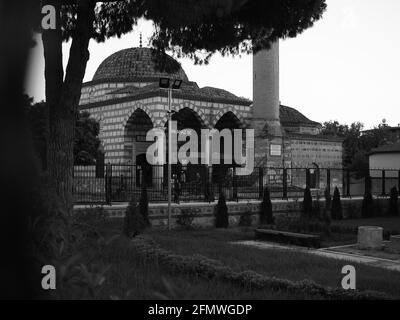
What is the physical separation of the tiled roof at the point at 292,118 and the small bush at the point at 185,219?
18.4 meters

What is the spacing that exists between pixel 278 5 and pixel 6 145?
28.4 ft

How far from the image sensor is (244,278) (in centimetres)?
605

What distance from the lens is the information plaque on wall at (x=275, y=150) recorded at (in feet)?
80.4

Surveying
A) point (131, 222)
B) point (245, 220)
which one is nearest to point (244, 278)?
point (131, 222)

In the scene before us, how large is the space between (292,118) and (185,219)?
19434 mm

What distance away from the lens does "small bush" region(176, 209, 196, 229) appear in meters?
14.1

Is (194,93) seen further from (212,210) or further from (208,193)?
(212,210)

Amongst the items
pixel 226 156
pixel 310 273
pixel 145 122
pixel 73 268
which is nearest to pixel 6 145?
pixel 73 268

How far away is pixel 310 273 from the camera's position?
732 centimetres

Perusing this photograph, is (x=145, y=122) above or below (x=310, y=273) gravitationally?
above

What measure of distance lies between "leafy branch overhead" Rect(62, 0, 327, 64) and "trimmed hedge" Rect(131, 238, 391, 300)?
15.0 feet

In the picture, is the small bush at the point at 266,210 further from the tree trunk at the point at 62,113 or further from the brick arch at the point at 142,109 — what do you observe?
the brick arch at the point at 142,109

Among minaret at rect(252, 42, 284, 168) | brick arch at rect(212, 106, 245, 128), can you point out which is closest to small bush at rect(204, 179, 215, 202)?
minaret at rect(252, 42, 284, 168)
